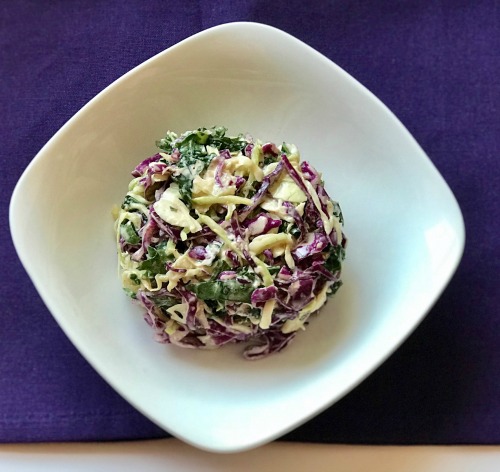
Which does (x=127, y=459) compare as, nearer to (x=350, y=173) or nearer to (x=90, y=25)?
(x=350, y=173)

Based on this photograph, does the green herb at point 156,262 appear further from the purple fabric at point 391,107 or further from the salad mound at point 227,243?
the purple fabric at point 391,107

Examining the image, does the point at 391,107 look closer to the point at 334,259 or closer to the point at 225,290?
the point at 334,259

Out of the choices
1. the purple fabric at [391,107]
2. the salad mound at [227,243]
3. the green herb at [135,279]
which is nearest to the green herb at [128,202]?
the salad mound at [227,243]

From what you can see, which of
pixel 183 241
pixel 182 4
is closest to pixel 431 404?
pixel 183 241

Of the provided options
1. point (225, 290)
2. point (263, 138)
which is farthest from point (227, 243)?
point (263, 138)

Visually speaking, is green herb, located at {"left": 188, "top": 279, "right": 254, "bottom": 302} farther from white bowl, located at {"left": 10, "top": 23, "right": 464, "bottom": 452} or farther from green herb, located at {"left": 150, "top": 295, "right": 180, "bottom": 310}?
white bowl, located at {"left": 10, "top": 23, "right": 464, "bottom": 452}

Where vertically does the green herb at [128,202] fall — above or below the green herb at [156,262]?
above

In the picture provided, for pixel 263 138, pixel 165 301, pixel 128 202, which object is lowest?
pixel 165 301
